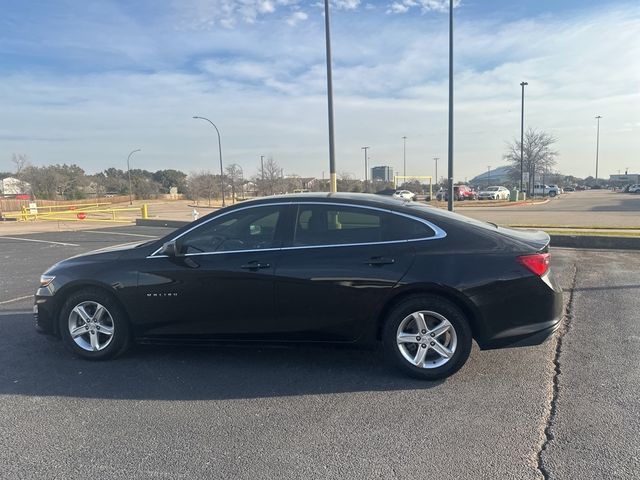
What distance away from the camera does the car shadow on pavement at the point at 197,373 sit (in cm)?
392

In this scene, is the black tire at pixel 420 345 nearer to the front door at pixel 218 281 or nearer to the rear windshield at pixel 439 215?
the rear windshield at pixel 439 215

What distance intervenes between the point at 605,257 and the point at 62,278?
9.77 metres

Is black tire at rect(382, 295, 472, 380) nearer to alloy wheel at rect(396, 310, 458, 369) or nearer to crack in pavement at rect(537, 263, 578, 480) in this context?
alloy wheel at rect(396, 310, 458, 369)

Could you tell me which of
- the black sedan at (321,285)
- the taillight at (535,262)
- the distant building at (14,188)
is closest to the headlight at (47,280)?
A: the black sedan at (321,285)

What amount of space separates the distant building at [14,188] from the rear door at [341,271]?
258 ft

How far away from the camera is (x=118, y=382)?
13.5 feet

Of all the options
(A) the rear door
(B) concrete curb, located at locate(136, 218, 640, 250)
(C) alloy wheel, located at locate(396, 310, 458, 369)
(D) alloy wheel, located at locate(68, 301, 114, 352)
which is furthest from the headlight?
(B) concrete curb, located at locate(136, 218, 640, 250)

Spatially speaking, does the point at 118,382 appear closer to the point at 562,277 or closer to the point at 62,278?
the point at 62,278

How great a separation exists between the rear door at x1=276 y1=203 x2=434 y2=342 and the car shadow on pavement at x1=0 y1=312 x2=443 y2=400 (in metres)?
0.30

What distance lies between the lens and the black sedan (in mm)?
3971

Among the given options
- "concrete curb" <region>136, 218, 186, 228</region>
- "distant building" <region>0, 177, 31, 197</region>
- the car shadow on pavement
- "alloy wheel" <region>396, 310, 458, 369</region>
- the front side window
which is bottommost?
the car shadow on pavement

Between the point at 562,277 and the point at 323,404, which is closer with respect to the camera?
the point at 323,404

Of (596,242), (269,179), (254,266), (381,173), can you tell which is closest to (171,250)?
(254,266)

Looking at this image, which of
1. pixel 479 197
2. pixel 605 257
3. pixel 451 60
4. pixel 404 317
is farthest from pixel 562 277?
pixel 479 197
